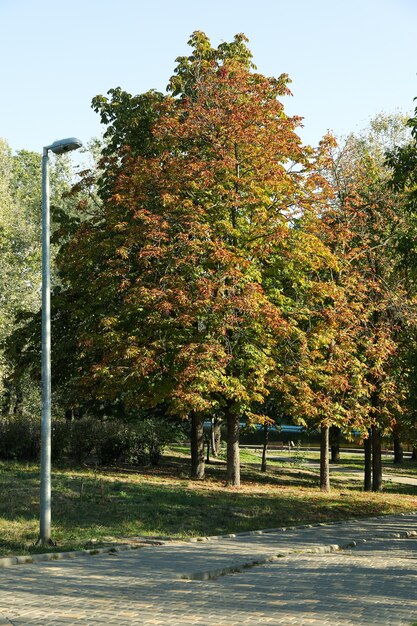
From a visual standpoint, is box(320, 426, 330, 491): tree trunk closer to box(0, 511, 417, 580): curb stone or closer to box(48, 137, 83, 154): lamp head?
box(0, 511, 417, 580): curb stone

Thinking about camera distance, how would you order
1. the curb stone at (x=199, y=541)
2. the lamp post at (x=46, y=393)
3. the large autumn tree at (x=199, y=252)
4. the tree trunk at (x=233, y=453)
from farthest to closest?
the tree trunk at (x=233, y=453) < the large autumn tree at (x=199, y=252) < the lamp post at (x=46, y=393) < the curb stone at (x=199, y=541)

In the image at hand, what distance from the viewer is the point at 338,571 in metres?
12.1

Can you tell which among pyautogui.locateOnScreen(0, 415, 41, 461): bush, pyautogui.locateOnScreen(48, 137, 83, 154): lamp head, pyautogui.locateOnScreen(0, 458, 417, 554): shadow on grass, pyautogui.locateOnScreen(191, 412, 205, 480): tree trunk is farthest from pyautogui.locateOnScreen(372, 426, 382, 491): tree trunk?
pyautogui.locateOnScreen(48, 137, 83, 154): lamp head

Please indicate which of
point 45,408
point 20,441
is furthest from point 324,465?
point 45,408

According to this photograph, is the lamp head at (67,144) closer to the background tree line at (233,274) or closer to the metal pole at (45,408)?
the metal pole at (45,408)

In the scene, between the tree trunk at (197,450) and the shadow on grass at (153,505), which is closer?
the shadow on grass at (153,505)

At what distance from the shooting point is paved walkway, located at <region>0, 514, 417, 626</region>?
28.5 feet

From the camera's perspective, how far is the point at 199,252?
2298 cm

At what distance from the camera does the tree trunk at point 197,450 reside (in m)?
27.2

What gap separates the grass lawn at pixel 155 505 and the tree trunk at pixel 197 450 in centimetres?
41

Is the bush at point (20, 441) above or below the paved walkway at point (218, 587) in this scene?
above

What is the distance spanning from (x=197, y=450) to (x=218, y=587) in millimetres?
16973

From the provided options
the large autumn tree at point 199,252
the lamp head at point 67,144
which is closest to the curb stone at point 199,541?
the large autumn tree at point 199,252

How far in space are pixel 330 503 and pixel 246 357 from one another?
5299 millimetres
